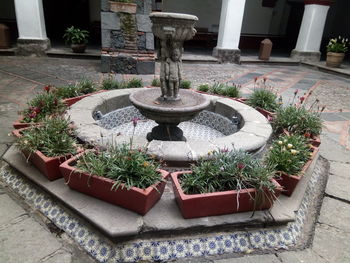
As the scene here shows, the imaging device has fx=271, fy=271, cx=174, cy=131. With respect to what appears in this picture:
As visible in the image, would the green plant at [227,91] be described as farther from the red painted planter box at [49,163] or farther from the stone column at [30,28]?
the stone column at [30,28]

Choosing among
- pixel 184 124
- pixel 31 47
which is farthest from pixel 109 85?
pixel 31 47

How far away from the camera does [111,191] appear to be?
1990 mm

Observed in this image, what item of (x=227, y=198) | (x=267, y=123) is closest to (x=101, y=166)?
(x=227, y=198)

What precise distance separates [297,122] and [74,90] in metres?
3.12


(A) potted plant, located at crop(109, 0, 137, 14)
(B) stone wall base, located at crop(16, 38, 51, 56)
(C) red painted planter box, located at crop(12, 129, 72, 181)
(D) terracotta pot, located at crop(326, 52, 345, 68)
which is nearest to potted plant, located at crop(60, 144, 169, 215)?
(C) red painted planter box, located at crop(12, 129, 72, 181)

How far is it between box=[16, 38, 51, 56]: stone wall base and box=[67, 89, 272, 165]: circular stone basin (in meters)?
5.35

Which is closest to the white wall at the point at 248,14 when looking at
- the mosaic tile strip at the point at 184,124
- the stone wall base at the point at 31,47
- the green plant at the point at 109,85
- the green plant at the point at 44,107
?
the stone wall base at the point at 31,47

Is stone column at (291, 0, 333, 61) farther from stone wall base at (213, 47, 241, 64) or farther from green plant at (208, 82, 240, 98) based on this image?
green plant at (208, 82, 240, 98)

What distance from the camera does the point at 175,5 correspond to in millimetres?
10484

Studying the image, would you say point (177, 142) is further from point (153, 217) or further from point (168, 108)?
point (153, 217)

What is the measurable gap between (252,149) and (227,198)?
84 centimetres

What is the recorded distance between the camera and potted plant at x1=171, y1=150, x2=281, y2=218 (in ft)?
6.47

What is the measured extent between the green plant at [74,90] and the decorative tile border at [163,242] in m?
1.94

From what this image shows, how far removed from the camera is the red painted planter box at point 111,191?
6.27 ft
